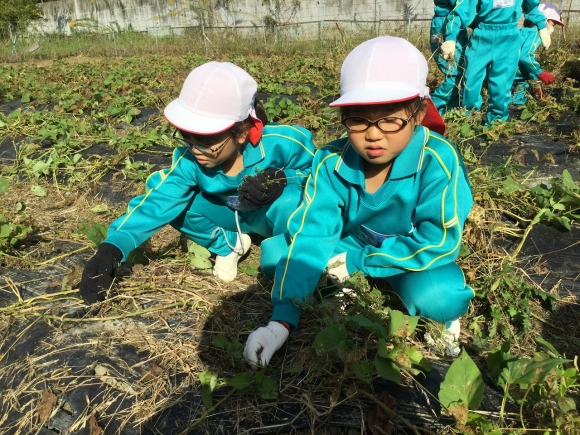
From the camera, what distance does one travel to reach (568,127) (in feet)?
13.1

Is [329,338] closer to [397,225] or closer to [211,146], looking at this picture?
[397,225]

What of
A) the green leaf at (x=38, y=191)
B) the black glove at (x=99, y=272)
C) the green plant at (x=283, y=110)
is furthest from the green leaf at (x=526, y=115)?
the green leaf at (x=38, y=191)

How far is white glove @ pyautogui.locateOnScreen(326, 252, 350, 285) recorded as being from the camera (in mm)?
2059

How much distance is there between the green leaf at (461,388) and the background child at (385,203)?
54 centimetres

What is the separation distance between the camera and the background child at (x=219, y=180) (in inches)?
80.1

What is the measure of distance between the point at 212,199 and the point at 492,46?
11.3 ft

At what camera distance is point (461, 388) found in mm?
1329

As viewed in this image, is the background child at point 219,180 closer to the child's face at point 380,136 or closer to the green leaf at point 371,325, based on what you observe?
the child's face at point 380,136

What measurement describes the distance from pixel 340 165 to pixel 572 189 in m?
1.55

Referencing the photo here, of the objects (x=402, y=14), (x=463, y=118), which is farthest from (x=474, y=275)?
(x=402, y=14)

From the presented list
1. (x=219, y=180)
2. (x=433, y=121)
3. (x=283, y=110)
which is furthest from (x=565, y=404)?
(x=283, y=110)

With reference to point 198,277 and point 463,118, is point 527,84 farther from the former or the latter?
point 198,277

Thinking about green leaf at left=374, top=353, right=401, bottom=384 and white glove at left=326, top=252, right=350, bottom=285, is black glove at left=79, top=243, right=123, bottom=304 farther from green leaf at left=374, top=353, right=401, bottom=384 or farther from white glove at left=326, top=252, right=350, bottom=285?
green leaf at left=374, top=353, right=401, bottom=384

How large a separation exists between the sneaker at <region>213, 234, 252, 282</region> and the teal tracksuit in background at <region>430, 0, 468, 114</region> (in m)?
2.80
